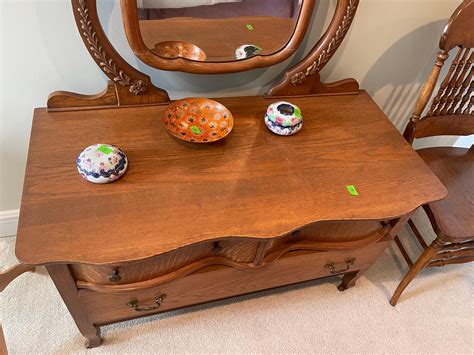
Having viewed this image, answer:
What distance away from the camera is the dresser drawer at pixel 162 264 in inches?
32.6

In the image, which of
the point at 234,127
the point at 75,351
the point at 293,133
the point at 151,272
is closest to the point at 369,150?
the point at 293,133

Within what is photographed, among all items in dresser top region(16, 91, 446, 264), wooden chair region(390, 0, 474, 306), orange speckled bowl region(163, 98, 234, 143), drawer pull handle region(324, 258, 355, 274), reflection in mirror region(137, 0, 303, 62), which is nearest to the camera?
dresser top region(16, 91, 446, 264)

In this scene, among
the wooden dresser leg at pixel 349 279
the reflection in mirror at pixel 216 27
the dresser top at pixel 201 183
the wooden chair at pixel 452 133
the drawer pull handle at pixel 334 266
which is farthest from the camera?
the wooden dresser leg at pixel 349 279

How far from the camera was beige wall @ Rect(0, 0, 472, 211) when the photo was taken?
89cm

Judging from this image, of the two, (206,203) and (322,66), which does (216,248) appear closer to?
(206,203)

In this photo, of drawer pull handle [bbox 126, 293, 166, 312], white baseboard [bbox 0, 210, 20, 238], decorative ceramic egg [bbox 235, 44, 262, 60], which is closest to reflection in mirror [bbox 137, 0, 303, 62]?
decorative ceramic egg [bbox 235, 44, 262, 60]

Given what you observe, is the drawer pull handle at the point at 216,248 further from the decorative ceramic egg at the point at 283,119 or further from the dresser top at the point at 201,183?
the decorative ceramic egg at the point at 283,119

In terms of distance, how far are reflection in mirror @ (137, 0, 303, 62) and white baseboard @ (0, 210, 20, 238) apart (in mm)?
Answer: 945

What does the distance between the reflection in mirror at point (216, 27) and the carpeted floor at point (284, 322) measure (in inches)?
37.2

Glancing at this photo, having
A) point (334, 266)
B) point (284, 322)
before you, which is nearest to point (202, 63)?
point (334, 266)

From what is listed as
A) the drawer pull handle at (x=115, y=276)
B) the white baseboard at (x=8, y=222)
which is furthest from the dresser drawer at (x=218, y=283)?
the white baseboard at (x=8, y=222)

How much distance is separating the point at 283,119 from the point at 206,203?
355 millimetres

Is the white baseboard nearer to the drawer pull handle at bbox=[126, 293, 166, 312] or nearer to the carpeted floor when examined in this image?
the carpeted floor

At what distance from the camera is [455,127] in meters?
1.33
